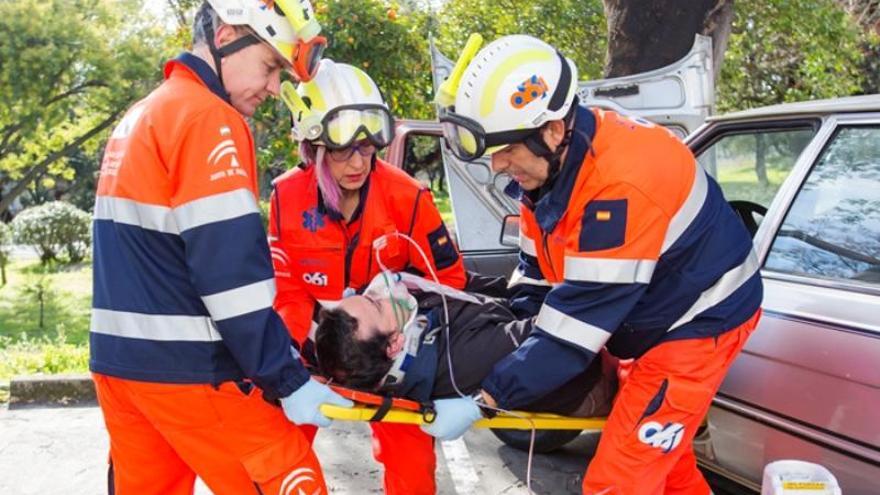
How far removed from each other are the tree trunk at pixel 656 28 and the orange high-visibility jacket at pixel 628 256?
15.0 feet

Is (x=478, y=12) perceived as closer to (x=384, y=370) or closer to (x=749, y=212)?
(x=749, y=212)

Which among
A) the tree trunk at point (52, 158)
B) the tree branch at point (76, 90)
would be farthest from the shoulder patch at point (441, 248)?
the tree trunk at point (52, 158)

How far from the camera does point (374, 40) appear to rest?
7617 mm

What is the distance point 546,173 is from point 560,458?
2.47 meters

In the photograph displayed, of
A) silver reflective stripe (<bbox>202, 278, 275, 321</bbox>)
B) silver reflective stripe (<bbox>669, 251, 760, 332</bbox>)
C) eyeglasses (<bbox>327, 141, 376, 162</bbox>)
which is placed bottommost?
silver reflective stripe (<bbox>669, 251, 760, 332</bbox>)

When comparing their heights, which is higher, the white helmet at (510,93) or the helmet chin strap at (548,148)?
the white helmet at (510,93)

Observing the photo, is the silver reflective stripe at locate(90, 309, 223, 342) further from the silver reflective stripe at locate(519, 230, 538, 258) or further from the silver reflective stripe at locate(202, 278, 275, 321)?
the silver reflective stripe at locate(519, 230, 538, 258)

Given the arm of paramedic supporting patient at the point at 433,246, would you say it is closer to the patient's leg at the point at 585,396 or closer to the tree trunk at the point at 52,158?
the patient's leg at the point at 585,396

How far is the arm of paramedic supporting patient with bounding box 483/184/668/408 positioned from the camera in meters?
2.27

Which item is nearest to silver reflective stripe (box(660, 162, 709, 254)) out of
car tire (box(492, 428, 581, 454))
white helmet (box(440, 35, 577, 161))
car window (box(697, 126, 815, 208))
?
white helmet (box(440, 35, 577, 161))

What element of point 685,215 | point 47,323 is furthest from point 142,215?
point 47,323

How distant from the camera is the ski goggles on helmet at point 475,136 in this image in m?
2.44

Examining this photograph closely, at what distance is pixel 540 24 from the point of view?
942cm

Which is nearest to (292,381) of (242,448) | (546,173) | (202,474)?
(242,448)
